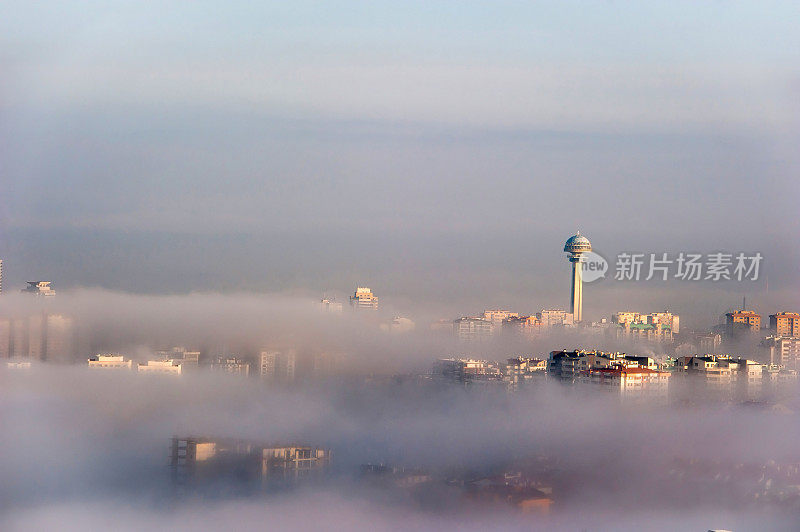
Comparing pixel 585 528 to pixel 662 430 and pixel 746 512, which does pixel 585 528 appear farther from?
pixel 662 430

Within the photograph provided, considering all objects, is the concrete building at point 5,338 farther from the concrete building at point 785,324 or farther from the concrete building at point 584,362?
the concrete building at point 785,324

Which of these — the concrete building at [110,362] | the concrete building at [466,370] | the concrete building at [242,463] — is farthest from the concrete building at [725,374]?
the concrete building at [110,362]

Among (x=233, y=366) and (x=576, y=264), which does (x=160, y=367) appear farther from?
(x=576, y=264)

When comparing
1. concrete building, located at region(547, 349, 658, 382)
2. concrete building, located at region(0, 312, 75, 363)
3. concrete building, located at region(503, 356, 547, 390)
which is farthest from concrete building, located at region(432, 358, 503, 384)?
concrete building, located at region(0, 312, 75, 363)

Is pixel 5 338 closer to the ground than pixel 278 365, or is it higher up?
higher up

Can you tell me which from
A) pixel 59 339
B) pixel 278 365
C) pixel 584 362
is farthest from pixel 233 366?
pixel 584 362

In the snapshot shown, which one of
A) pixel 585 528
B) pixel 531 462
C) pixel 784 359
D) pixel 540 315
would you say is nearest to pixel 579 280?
pixel 540 315

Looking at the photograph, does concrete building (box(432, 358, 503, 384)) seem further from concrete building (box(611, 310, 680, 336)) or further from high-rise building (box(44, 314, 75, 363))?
high-rise building (box(44, 314, 75, 363))
